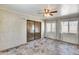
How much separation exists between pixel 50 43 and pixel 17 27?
28.3 inches

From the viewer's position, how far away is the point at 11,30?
235cm

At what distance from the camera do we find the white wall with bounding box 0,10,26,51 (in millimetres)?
2286

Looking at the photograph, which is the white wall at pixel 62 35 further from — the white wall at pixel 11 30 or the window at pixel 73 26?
the white wall at pixel 11 30

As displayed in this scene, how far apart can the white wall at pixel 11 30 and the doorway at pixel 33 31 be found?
0.10 metres

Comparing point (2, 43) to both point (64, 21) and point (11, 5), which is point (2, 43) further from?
point (64, 21)

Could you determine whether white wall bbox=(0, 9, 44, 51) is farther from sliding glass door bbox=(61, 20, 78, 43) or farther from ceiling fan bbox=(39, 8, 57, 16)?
sliding glass door bbox=(61, 20, 78, 43)

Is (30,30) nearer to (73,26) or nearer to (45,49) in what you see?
(45,49)

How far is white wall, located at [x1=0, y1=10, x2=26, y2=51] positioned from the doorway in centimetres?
10

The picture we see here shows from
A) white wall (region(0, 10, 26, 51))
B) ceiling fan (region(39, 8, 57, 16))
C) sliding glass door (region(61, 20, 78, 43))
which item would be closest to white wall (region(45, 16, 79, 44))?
sliding glass door (region(61, 20, 78, 43))

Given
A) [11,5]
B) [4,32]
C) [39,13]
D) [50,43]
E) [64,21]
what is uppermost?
[11,5]

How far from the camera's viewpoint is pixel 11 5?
2.31 m

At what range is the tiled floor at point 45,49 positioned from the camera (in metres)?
2.34

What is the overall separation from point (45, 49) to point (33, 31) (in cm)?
43
